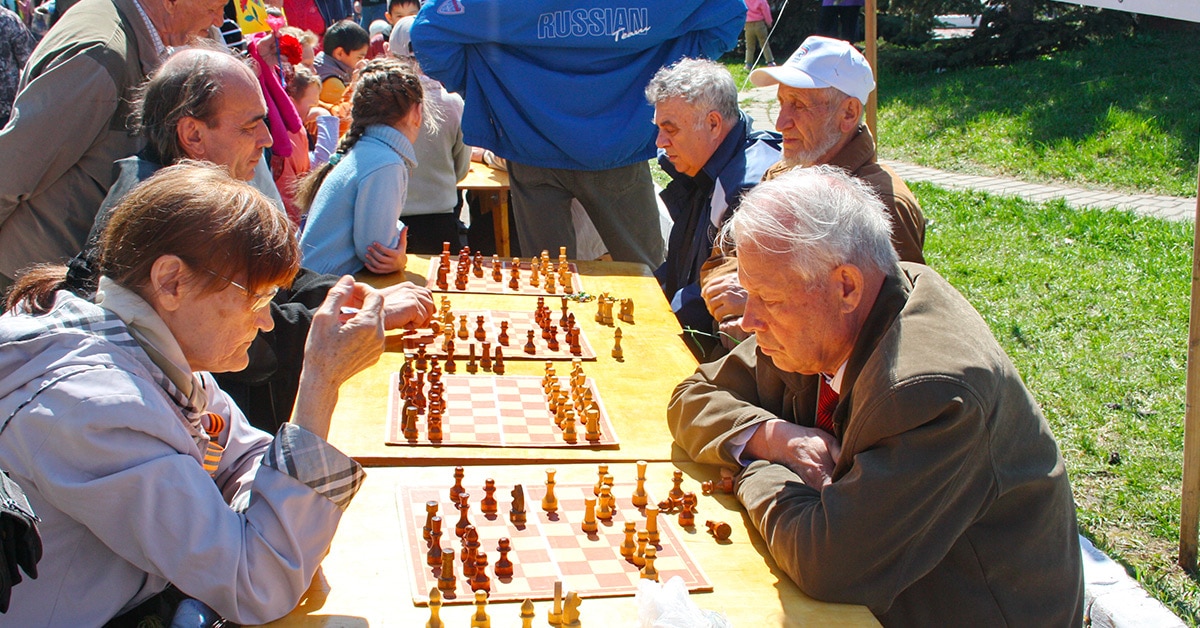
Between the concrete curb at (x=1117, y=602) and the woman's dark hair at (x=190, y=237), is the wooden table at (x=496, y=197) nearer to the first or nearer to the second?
the concrete curb at (x=1117, y=602)

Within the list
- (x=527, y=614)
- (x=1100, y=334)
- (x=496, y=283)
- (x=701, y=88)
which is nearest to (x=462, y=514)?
(x=527, y=614)

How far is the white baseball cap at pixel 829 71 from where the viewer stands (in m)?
3.80

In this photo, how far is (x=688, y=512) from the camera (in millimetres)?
2312

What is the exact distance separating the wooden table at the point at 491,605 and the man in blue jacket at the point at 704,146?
6.87ft

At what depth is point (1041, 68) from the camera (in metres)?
12.2

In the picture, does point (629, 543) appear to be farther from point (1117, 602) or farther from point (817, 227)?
point (1117, 602)

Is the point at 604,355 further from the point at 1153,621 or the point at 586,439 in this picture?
the point at 1153,621

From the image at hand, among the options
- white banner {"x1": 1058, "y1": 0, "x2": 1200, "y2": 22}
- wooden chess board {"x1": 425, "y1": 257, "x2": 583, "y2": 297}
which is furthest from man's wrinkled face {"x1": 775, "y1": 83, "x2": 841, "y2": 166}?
wooden chess board {"x1": 425, "y1": 257, "x2": 583, "y2": 297}

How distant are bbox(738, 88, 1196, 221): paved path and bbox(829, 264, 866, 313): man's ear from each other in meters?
6.51

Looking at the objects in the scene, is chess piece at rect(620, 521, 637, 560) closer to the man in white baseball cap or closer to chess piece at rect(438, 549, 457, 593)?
chess piece at rect(438, 549, 457, 593)

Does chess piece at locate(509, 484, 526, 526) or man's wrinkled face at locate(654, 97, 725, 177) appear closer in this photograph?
chess piece at locate(509, 484, 526, 526)

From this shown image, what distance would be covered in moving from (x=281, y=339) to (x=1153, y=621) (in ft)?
9.63

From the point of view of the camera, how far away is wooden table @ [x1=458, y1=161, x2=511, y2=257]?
678cm

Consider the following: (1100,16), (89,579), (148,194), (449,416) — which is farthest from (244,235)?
(1100,16)
